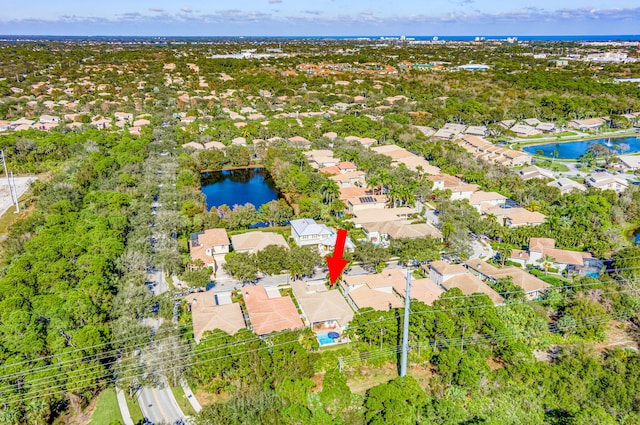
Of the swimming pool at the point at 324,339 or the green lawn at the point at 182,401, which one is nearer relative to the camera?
the green lawn at the point at 182,401

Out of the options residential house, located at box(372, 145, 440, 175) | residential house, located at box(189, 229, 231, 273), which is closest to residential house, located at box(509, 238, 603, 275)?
residential house, located at box(372, 145, 440, 175)

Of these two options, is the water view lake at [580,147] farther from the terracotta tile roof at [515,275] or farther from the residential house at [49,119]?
the residential house at [49,119]

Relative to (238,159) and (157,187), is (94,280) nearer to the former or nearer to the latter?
(157,187)

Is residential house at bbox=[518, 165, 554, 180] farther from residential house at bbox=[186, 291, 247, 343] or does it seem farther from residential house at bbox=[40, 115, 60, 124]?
residential house at bbox=[40, 115, 60, 124]

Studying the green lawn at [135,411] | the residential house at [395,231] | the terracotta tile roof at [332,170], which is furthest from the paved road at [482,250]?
the green lawn at [135,411]

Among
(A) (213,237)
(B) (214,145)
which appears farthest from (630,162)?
(B) (214,145)

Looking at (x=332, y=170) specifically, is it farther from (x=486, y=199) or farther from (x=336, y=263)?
(x=336, y=263)

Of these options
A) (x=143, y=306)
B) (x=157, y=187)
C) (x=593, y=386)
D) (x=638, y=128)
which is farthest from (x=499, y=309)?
(x=638, y=128)
